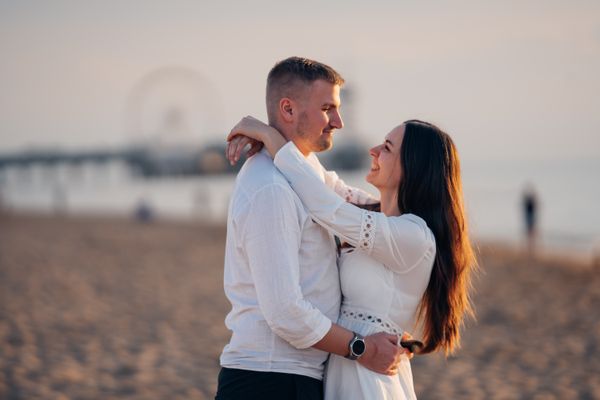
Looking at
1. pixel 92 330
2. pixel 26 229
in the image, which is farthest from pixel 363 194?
pixel 26 229

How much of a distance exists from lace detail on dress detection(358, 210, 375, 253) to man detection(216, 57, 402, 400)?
0.12 metres

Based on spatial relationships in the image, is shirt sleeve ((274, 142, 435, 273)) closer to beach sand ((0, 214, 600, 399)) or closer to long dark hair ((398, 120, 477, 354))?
long dark hair ((398, 120, 477, 354))

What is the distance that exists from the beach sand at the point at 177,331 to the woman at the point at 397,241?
3.01 meters

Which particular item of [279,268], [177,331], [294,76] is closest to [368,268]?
[279,268]

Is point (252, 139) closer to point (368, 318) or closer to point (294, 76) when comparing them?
point (294, 76)

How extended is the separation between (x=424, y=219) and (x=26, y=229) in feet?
64.5

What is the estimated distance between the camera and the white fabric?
1.90 metres

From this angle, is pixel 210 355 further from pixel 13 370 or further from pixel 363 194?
pixel 363 194

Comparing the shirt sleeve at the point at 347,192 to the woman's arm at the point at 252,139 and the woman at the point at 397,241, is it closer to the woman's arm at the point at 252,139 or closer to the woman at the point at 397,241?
the woman's arm at the point at 252,139

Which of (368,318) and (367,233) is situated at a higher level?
(367,233)

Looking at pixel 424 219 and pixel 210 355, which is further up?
pixel 424 219

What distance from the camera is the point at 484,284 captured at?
419 inches

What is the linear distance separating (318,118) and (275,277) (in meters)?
0.54

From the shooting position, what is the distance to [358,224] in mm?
2049
